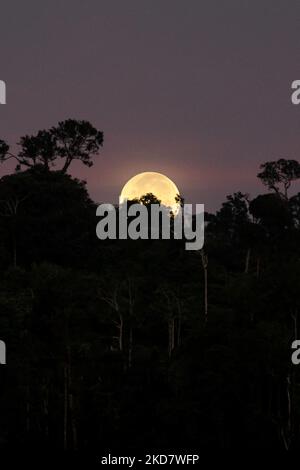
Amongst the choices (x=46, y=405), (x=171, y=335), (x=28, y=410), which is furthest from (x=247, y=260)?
(x=28, y=410)

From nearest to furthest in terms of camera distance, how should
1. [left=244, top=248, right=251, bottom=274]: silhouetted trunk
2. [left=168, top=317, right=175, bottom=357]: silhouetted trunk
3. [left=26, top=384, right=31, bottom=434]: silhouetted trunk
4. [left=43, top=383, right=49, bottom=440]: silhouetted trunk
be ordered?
[left=26, top=384, right=31, bottom=434]: silhouetted trunk, [left=43, top=383, right=49, bottom=440]: silhouetted trunk, [left=168, top=317, right=175, bottom=357]: silhouetted trunk, [left=244, top=248, right=251, bottom=274]: silhouetted trunk

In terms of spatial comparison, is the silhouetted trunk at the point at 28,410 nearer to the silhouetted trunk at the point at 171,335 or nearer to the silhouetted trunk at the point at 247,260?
the silhouetted trunk at the point at 171,335

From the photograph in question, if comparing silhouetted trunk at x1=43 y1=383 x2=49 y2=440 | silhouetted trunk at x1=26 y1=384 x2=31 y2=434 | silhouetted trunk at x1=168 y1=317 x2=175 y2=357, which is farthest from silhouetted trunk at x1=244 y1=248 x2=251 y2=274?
silhouetted trunk at x1=26 y1=384 x2=31 y2=434

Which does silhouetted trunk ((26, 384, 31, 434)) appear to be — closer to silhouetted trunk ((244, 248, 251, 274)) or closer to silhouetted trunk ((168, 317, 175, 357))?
silhouetted trunk ((168, 317, 175, 357))

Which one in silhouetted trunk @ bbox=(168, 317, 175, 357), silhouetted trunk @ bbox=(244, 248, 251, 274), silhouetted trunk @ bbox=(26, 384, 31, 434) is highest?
silhouetted trunk @ bbox=(244, 248, 251, 274)

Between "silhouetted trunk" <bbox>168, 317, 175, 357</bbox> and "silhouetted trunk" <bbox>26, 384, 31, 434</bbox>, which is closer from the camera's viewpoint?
"silhouetted trunk" <bbox>26, 384, 31, 434</bbox>

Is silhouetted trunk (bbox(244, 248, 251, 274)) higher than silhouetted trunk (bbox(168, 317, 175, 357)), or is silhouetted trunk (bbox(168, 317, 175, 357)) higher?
silhouetted trunk (bbox(244, 248, 251, 274))

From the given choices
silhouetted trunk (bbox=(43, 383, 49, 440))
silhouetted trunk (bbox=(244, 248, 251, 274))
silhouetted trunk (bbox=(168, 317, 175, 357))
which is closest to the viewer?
silhouetted trunk (bbox=(43, 383, 49, 440))

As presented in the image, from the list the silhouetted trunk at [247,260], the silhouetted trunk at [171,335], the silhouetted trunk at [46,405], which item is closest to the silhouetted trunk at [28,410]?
the silhouetted trunk at [46,405]

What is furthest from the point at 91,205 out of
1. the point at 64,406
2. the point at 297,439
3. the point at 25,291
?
the point at 297,439

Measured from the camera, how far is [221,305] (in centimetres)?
6188

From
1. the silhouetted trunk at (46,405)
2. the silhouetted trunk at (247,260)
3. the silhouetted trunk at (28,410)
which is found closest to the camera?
the silhouetted trunk at (28,410)

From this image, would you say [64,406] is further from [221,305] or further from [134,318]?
[221,305]

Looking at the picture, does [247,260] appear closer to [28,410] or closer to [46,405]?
[46,405]
